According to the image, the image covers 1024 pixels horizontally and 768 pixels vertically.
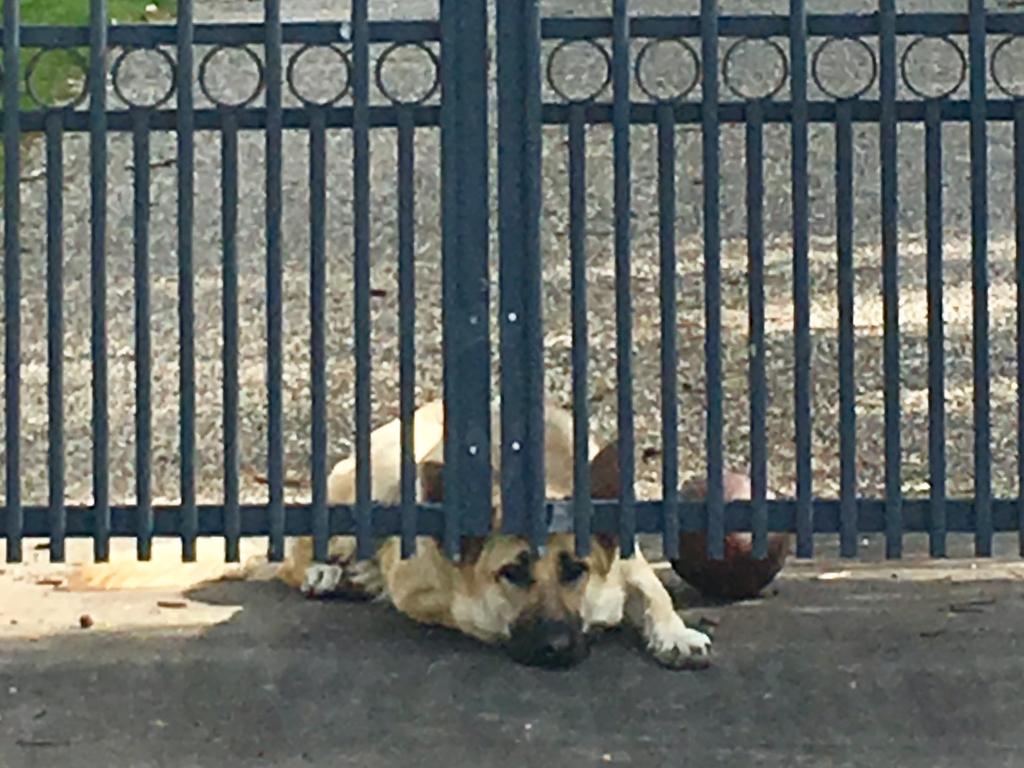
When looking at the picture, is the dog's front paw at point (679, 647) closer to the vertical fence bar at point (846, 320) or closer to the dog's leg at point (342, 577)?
the vertical fence bar at point (846, 320)

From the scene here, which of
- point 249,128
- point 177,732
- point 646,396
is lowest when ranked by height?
point 177,732

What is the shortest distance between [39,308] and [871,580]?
17.4 feet

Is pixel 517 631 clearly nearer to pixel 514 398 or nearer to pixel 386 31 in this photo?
pixel 514 398

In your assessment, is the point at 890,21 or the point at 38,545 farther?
the point at 38,545

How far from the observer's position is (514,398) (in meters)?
5.68

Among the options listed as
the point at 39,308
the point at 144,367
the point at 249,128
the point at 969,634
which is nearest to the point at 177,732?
the point at 144,367

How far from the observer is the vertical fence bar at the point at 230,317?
18.4ft

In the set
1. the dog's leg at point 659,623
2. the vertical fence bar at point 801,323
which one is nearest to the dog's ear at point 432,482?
the dog's leg at point 659,623

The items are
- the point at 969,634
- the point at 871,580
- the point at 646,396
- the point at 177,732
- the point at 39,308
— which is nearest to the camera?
the point at 177,732

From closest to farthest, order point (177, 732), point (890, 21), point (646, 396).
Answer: point (177, 732), point (890, 21), point (646, 396)

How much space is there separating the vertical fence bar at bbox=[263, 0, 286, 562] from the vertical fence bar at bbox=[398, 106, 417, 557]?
13 cm

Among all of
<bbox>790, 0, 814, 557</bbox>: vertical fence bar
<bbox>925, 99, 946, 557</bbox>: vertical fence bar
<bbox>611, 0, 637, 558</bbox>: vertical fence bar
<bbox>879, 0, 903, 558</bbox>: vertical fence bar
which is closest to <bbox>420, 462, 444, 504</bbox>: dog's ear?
<bbox>611, 0, 637, 558</bbox>: vertical fence bar

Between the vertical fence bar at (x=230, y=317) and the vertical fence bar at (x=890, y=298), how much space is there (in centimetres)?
170

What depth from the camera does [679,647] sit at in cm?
580
